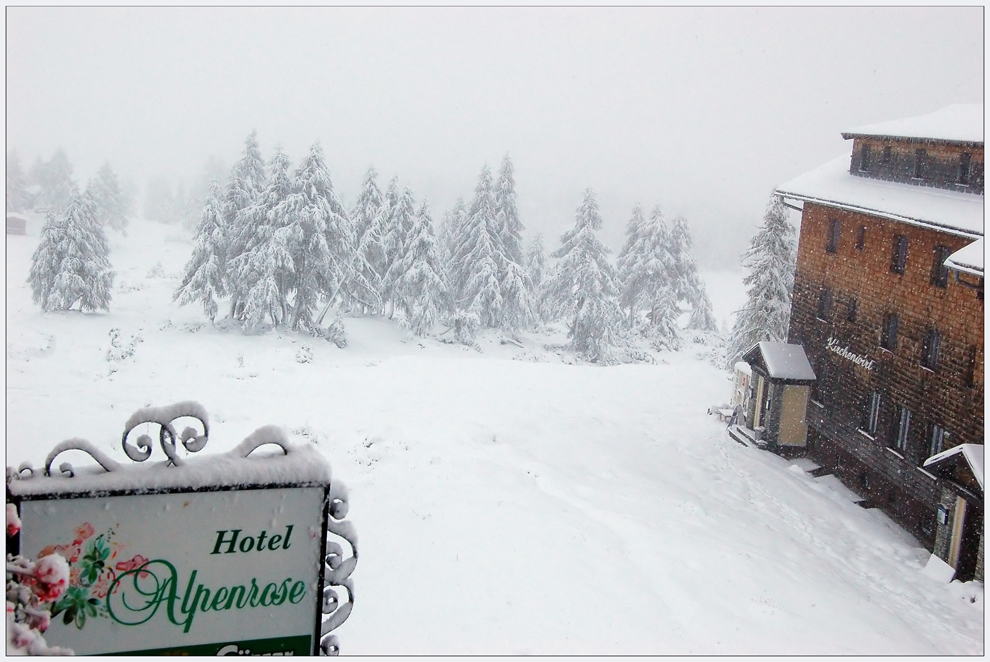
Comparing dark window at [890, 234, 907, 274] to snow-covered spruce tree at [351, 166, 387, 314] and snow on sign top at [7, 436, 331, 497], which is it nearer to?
snow on sign top at [7, 436, 331, 497]

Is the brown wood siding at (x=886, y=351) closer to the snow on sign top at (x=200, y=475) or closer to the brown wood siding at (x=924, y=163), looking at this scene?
the brown wood siding at (x=924, y=163)

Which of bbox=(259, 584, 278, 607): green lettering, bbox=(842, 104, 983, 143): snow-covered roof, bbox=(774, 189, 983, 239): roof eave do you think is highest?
bbox=(842, 104, 983, 143): snow-covered roof

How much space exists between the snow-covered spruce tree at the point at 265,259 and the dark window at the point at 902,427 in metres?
25.2

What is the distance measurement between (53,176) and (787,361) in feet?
210

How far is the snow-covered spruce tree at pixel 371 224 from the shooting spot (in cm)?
4100

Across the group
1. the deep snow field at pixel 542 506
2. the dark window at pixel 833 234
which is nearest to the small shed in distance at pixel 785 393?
the deep snow field at pixel 542 506

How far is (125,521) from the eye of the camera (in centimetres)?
329

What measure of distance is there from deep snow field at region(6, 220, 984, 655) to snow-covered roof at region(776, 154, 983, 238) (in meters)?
6.91

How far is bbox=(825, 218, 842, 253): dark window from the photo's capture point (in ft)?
65.4

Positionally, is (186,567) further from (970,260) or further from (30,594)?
(970,260)

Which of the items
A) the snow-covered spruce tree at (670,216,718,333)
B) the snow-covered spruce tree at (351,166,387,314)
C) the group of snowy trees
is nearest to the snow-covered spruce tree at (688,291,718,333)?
the snow-covered spruce tree at (670,216,718,333)

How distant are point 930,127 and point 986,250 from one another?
676 centimetres

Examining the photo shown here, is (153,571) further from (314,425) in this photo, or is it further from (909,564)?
(909,564)

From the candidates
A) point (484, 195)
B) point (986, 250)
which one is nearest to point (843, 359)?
point (986, 250)
